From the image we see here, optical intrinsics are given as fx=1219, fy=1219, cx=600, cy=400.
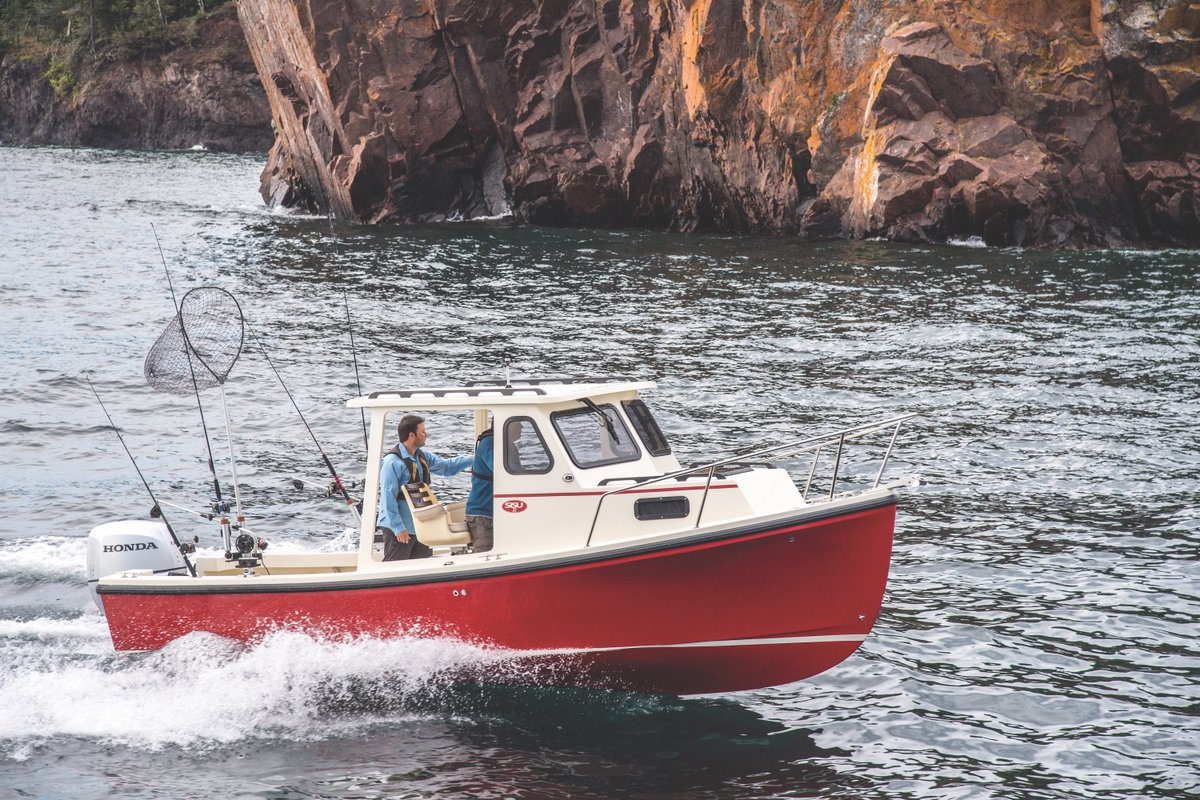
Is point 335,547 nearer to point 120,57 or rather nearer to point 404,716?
point 404,716

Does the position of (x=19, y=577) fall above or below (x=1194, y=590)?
below

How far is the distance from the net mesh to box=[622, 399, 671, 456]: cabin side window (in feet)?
13.2

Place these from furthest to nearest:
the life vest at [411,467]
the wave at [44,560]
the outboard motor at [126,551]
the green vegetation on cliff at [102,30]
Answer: the green vegetation on cliff at [102,30] → the wave at [44,560] → the outboard motor at [126,551] → the life vest at [411,467]

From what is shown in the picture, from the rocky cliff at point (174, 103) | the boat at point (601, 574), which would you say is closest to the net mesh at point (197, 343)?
the boat at point (601, 574)

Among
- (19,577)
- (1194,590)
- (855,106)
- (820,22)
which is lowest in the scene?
(19,577)

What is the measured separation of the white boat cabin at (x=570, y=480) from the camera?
10547 mm

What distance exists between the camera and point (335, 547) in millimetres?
14953

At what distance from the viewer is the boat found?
10172 mm

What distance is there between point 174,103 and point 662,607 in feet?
314

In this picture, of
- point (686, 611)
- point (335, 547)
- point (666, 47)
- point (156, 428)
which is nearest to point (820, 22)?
point (666, 47)

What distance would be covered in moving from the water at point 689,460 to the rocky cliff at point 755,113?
2.93 metres

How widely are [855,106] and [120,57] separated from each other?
78395 mm

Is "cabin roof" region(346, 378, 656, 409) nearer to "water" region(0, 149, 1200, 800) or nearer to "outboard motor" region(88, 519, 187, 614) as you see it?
"water" region(0, 149, 1200, 800)

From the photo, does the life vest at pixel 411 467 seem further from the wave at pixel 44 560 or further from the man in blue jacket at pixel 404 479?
the wave at pixel 44 560
